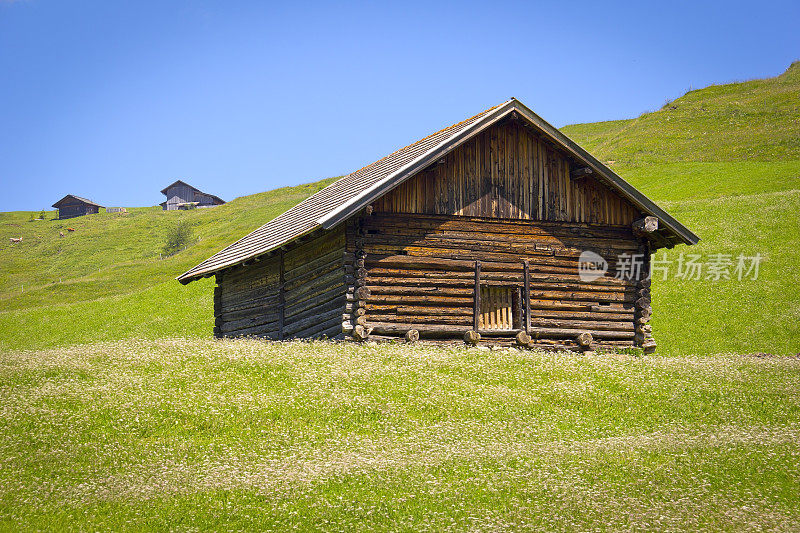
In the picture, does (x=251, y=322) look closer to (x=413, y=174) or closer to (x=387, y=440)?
(x=413, y=174)

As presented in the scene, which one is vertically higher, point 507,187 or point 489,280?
point 507,187

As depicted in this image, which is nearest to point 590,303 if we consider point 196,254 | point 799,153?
point 799,153

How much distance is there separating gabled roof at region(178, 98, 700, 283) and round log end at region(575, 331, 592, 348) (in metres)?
4.43

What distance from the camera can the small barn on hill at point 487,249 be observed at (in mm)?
22500

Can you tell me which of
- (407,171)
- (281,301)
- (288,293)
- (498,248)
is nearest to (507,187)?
(498,248)

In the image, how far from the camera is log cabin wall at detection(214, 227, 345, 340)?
2303 cm

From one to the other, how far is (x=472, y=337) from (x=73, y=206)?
422 feet

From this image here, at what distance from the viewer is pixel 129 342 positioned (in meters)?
23.8

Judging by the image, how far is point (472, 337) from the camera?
2261 centimetres

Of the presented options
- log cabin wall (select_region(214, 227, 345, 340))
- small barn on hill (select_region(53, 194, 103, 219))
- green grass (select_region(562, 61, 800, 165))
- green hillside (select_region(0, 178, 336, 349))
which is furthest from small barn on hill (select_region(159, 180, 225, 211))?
log cabin wall (select_region(214, 227, 345, 340))

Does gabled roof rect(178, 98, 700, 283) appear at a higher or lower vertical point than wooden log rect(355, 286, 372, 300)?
higher

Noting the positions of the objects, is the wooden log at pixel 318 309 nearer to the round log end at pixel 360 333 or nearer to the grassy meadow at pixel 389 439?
the round log end at pixel 360 333

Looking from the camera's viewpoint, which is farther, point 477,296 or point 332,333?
point 477,296

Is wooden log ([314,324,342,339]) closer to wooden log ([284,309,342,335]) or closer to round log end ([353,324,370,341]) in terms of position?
wooden log ([284,309,342,335])
